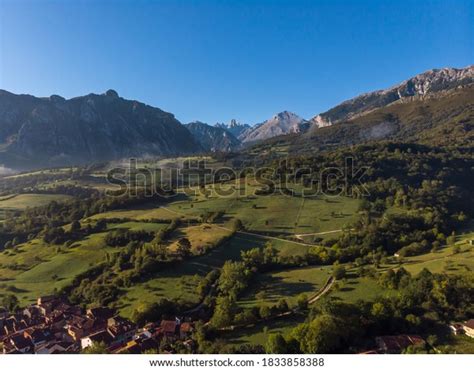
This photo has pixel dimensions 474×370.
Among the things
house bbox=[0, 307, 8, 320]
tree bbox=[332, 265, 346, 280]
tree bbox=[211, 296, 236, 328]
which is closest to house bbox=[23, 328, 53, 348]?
house bbox=[0, 307, 8, 320]

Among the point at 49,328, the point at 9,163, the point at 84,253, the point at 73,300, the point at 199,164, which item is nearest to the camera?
the point at 49,328

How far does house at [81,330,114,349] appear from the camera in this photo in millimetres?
21528

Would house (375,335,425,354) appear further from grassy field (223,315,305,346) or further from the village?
grassy field (223,315,305,346)

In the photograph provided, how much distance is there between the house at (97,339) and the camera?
70.6 ft

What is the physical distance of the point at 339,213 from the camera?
4878cm

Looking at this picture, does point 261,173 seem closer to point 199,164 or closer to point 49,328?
point 49,328

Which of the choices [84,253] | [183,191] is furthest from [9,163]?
[84,253]

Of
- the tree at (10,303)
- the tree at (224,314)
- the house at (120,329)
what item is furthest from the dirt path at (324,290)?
the tree at (10,303)

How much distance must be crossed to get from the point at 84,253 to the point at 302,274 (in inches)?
917

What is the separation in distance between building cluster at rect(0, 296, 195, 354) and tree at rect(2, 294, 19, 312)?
77 cm

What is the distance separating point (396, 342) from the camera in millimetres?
18266

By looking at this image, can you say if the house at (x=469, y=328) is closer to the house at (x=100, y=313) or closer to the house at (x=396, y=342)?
the house at (x=396, y=342)

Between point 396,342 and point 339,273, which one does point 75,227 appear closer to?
point 339,273
